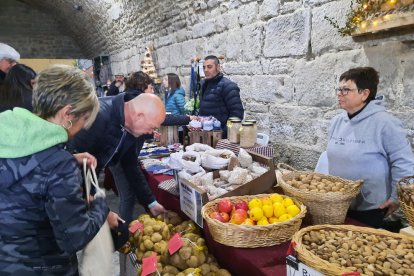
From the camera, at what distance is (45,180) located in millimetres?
1222

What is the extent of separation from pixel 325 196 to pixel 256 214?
34 cm

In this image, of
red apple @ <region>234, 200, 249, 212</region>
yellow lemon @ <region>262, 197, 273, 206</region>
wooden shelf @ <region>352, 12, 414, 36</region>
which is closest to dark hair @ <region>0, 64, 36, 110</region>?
red apple @ <region>234, 200, 249, 212</region>

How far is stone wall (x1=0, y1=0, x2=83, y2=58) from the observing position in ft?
45.0

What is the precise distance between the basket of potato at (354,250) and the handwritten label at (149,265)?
2.87 ft

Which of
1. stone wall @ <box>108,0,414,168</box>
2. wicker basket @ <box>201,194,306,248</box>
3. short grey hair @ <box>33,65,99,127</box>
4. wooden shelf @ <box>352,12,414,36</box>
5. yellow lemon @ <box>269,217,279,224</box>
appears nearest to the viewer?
short grey hair @ <box>33,65,99,127</box>

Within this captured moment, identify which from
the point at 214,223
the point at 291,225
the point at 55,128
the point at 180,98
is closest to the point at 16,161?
the point at 55,128

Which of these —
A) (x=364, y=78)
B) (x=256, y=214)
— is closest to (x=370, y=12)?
(x=364, y=78)

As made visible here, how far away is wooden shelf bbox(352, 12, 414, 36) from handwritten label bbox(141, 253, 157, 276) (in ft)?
6.99

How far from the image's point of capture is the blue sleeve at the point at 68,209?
1.22 meters

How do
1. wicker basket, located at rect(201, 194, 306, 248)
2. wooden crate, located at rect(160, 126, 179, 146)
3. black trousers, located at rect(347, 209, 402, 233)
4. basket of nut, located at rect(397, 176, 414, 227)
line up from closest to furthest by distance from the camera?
basket of nut, located at rect(397, 176, 414, 227), wicker basket, located at rect(201, 194, 306, 248), black trousers, located at rect(347, 209, 402, 233), wooden crate, located at rect(160, 126, 179, 146)

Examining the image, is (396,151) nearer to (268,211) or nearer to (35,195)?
(268,211)

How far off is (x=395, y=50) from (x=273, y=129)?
1.73 metres

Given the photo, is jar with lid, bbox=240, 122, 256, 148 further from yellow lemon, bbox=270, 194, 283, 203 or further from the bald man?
yellow lemon, bbox=270, 194, 283, 203

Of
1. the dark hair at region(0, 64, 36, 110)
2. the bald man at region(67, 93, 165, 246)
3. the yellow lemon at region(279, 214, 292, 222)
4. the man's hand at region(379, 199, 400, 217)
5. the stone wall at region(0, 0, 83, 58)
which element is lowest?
the man's hand at region(379, 199, 400, 217)
